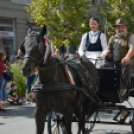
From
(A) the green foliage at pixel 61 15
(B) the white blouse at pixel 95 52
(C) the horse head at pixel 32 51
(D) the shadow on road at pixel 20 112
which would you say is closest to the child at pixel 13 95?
(D) the shadow on road at pixel 20 112

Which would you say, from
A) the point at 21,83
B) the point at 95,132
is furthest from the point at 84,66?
Result: the point at 21,83

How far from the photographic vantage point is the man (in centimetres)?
544

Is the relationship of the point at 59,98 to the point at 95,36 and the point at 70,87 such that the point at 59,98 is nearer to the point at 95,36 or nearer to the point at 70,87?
the point at 70,87

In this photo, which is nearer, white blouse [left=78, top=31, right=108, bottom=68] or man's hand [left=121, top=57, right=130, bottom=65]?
man's hand [left=121, top=57, right=130, bottom=65]

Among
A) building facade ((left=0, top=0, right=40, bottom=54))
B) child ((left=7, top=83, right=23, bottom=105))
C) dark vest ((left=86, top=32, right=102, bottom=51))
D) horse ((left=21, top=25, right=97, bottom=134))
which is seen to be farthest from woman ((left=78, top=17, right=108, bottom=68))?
building facade ((left=0, top=0, right=40, bottom=54))

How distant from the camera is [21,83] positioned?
425 inches

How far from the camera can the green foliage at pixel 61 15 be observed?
16.5 metres

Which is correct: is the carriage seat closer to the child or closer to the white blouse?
the white blouse

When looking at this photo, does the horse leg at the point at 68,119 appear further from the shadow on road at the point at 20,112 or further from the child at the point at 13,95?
the child at the point at 13,95

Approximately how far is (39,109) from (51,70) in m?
0.64

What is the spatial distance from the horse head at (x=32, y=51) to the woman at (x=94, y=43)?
6.14 ft

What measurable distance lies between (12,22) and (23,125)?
13972 mm

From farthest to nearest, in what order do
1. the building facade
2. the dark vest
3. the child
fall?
the building facade → the child → the dark vest

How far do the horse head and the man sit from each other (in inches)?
83.8
